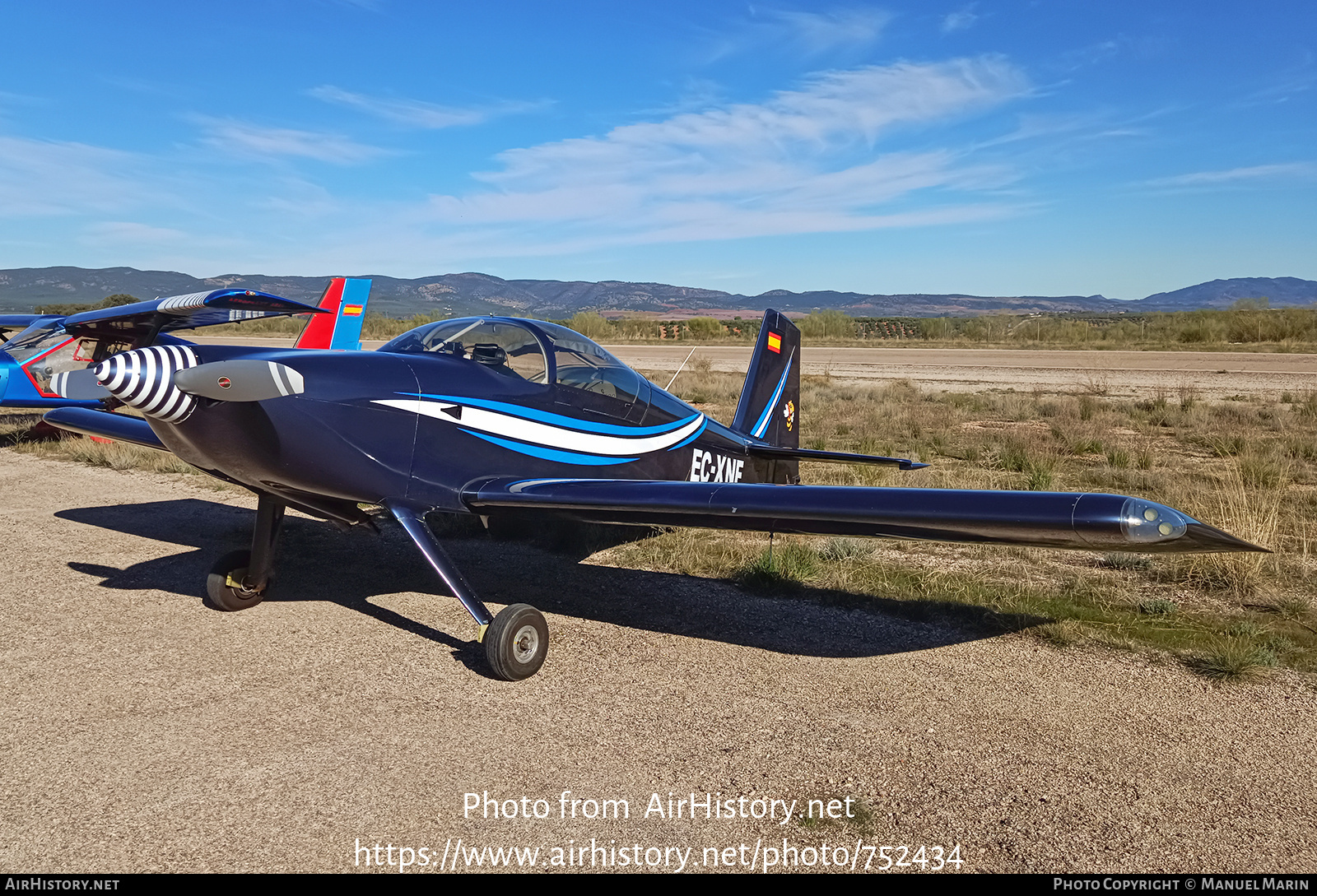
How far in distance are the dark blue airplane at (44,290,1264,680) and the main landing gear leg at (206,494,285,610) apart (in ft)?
0.04

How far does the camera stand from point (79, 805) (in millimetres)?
3422

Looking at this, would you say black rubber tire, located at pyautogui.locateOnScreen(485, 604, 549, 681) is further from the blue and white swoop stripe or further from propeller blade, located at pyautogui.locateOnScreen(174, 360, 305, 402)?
propeller blade, located at pyautogui.locateOnScreen(174, 360, 305, 402)

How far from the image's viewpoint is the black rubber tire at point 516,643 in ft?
15.6

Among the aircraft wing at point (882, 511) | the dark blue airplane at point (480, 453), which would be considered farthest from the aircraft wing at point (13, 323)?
the aircraft wing at point (882, 511)

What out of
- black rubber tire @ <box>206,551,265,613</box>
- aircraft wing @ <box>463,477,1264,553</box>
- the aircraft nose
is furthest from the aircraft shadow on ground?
the aircraft nose

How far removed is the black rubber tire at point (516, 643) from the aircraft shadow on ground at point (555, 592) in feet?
1.13

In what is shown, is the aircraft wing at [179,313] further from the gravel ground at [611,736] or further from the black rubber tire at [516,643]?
the black rubber tire at [516,643]

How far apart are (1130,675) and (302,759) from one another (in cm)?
435

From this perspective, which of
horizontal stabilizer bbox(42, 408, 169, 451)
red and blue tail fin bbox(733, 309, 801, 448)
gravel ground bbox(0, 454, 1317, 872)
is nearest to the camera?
gravel ground bbox(0, 454, 1317, 872)

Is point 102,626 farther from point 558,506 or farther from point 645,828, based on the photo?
point 645,828

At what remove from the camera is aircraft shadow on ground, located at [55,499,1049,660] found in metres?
5.56

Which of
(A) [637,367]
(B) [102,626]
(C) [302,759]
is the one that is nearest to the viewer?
(C) [302,759]
